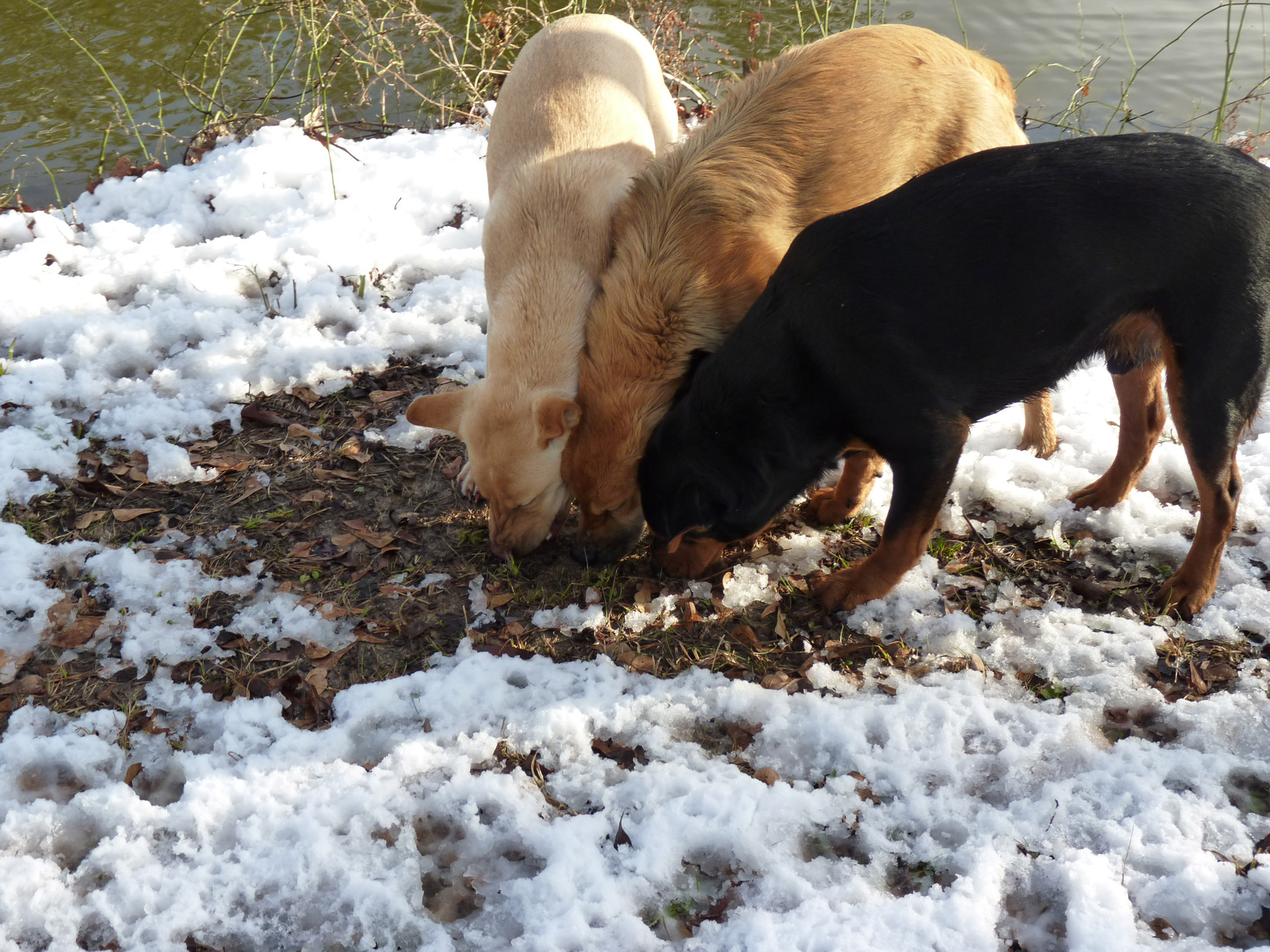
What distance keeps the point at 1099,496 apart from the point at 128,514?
428 cm

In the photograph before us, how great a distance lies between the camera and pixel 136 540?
3863mm

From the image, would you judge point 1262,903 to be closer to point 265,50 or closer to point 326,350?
point 326,350

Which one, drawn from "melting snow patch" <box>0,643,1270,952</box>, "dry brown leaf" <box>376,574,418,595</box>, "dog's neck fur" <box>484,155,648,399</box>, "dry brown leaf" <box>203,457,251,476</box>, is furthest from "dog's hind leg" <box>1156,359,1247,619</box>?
"dry brown leaf" <box>203,457,251,476</box>

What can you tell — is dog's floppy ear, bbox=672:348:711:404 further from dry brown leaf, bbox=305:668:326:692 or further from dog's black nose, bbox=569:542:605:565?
dry brown leaf, bbox=305:668:326:692

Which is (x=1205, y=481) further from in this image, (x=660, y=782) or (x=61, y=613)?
(x=61, y=613)

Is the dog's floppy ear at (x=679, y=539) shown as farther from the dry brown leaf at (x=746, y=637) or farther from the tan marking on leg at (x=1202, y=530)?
the tan marking on leg at (x=1202, y=530)

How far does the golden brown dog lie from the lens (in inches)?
143

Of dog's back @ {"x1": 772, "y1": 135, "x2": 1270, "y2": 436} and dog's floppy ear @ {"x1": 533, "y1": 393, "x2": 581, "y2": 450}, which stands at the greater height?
dog's back @ {"x1": 772, "y1": 135, "x2": 1270, "y2": 436}

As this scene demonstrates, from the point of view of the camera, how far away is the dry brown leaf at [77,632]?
336cm

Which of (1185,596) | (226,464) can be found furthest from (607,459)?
(1185,596)

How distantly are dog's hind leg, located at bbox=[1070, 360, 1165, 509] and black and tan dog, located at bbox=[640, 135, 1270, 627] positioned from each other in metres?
0.45

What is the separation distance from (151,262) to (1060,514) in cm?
522

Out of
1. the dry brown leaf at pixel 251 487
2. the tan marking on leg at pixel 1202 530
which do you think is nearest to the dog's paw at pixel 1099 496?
the tan marking on leg at pixel 1202 530

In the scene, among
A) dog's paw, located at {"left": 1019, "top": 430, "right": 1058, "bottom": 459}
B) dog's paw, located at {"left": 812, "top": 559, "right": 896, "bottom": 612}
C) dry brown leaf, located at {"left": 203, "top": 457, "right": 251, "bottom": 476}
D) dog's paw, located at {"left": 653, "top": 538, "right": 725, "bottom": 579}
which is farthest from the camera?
dog's paw, located at {"left": 1019, "top": 430, "right": 1058, "bottom": 459}
